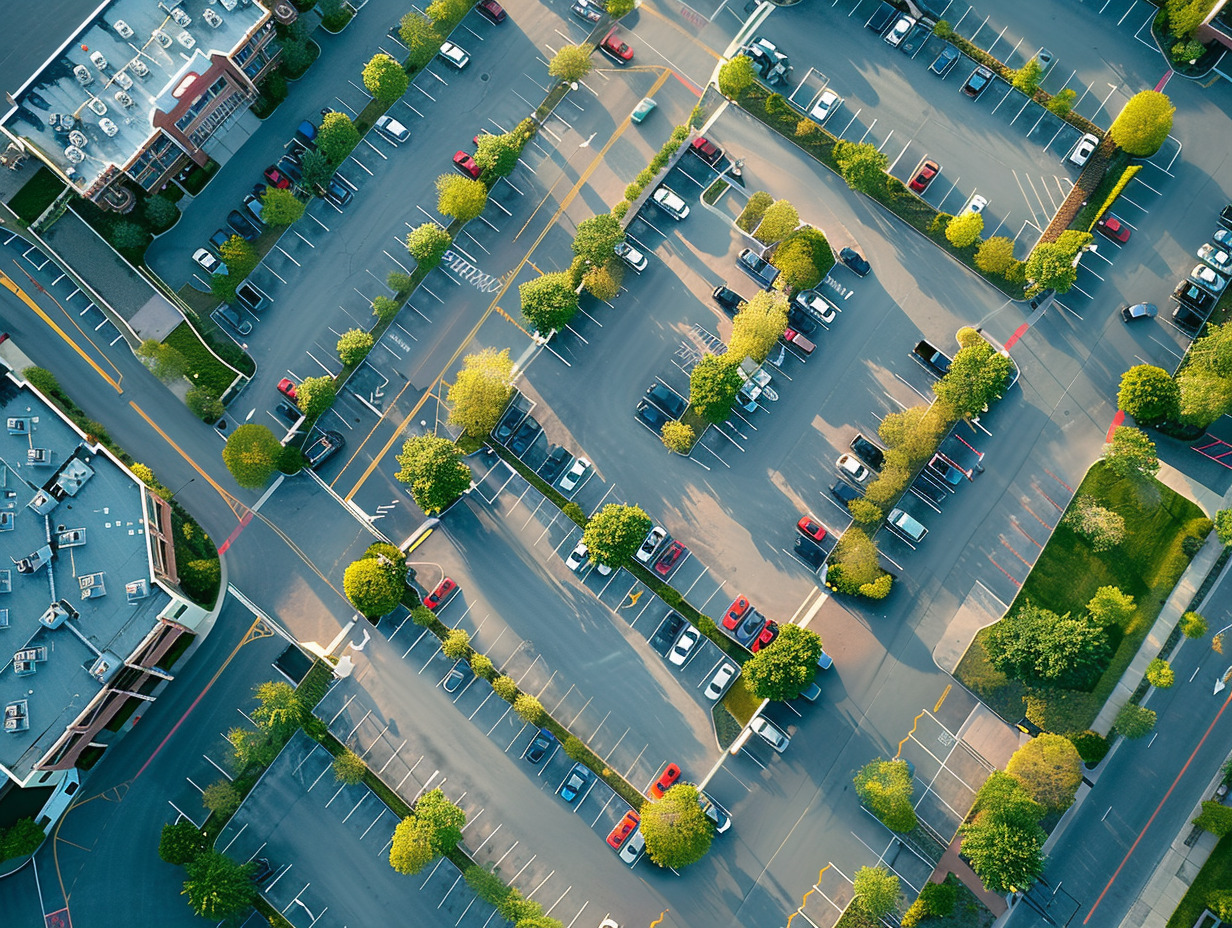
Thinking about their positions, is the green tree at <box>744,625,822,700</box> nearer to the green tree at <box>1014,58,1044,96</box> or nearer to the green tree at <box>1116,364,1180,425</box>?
the green tree at <box>1116,364,1180,425</box>

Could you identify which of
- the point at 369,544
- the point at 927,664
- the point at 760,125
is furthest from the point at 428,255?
the point at 927,664

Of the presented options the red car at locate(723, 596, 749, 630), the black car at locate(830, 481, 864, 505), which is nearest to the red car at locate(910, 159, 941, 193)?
the black car at locate(830, 481, 864, 505)

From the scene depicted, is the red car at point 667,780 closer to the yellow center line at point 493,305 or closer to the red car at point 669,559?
the red car at point 669,559

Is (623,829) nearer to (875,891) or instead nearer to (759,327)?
(875,891)

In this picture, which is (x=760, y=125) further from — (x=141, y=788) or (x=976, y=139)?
(x=141, y=788)

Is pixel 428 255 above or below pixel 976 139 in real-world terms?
below

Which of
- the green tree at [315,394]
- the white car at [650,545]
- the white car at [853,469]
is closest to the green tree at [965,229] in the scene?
the white car at [853,469]

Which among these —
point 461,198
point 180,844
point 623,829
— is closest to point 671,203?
point 461,198
